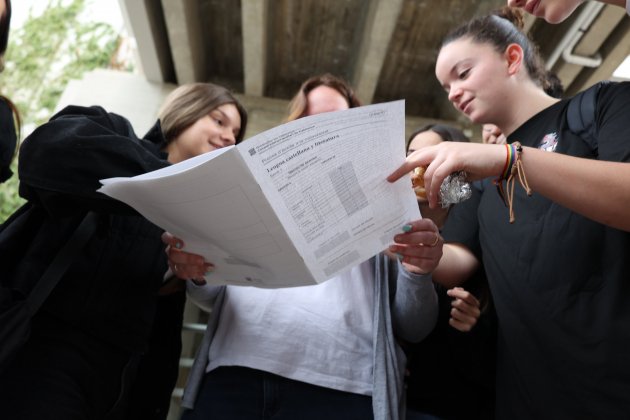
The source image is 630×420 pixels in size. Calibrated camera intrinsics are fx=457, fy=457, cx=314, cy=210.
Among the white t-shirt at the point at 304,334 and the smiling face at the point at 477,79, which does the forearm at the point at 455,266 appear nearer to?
the white t-shirt at the point at 304,334

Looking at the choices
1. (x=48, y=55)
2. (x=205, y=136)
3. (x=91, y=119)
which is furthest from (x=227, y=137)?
(x=48, y=55)

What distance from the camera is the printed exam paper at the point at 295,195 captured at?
2.48 ft

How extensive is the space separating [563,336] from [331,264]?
1.54 feet

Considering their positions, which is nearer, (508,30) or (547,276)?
(547,276)

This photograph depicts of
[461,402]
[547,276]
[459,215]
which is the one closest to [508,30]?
[459,215]

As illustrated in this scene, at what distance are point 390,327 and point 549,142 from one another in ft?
1.93

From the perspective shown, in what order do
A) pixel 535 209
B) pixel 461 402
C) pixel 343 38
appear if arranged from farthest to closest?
pixel 343 38
pixel 461 402
pixel 535 209

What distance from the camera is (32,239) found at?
1.08 m

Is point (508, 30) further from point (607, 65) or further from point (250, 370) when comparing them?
point (607, 65)

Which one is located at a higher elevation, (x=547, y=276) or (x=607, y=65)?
(x=547, y=276)

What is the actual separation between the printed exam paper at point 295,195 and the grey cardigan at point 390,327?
0.96 feet

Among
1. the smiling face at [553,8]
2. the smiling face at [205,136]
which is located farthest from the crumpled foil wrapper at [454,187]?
the smiling face at [205,136]

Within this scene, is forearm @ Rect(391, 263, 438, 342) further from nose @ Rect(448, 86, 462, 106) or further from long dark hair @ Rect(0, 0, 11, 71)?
long dark hair @ Rect(0, 0, 11, 71)

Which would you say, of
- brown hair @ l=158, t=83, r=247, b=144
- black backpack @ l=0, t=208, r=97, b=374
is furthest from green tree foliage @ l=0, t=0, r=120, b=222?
black backpack @ l=0, t=208, r=97, b=374
